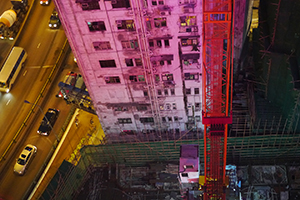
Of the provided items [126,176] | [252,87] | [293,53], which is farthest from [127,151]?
[293,53]

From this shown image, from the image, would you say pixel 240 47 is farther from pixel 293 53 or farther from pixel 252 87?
pixel 293 53

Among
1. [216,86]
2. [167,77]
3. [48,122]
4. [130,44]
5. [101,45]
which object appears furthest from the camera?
[48,122]

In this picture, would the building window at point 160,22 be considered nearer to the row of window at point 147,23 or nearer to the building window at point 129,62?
the row of window at point 147,23

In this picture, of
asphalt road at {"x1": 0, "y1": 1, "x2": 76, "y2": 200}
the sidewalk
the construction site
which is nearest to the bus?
asphalt road at {"x1": 0, "y1": 1, "x2": 76, "y2": 200}

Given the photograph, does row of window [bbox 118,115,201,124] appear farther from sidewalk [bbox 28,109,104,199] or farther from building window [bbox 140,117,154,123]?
sidewalk [bbox 28,109,104,199]

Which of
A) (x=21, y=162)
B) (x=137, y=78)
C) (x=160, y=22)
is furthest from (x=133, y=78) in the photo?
(x=21, y=162)

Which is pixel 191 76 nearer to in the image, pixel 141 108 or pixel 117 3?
pixel 141 108

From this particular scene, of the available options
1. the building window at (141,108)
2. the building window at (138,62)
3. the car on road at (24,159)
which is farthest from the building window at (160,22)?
the car on road at (24,159)
